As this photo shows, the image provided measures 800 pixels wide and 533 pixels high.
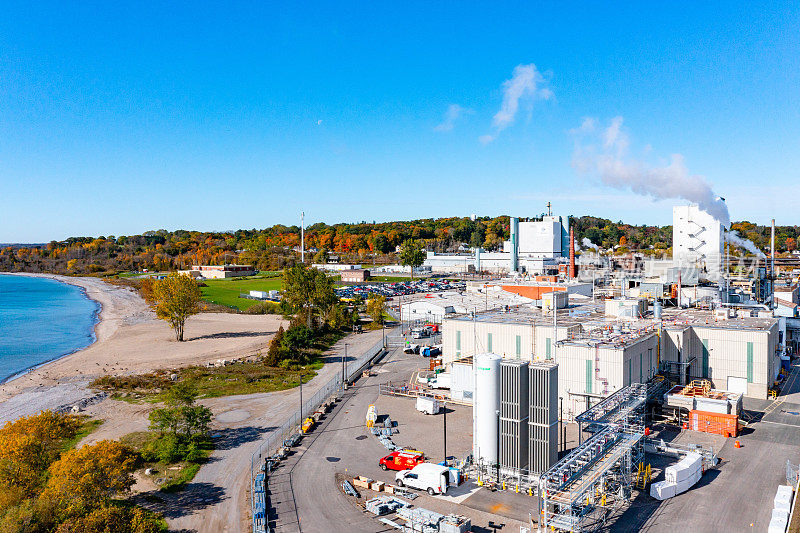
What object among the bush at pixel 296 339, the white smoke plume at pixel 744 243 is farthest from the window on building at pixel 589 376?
the white smoke plume at pixel 744 243

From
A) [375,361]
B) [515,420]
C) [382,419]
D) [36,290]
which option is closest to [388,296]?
[375,361]

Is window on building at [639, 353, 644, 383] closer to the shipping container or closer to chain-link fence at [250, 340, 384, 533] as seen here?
the shipping container

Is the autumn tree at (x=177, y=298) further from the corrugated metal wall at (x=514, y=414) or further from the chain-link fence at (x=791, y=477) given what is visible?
the chain-link fence at (x=791, y=477)

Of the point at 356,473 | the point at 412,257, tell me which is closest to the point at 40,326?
the point at 356,473

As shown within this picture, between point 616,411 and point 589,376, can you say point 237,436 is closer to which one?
point 616,411

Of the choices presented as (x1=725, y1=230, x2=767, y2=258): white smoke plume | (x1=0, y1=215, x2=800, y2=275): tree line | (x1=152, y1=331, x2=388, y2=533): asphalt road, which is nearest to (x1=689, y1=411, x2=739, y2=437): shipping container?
(x1=152, y1=331, x2=388, y2=533): asphalt road

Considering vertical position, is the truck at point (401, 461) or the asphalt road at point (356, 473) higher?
the truck at point (401, 461)

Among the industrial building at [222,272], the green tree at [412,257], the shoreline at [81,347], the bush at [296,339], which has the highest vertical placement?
the green tree at [412,257]
